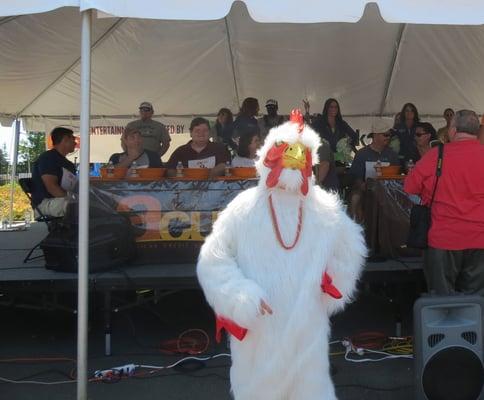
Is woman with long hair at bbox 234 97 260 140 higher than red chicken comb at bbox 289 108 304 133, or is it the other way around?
woman with long hair at bbox 234 97 260 140

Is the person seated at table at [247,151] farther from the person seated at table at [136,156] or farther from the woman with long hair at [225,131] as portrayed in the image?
the woman with long hair at [225,131]

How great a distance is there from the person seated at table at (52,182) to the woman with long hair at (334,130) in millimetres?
3236

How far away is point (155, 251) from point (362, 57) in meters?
5.74

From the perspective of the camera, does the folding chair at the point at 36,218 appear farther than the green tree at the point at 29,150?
No

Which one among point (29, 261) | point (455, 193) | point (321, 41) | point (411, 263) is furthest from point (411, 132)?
point (29, 261)

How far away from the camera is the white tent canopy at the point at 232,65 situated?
765cm

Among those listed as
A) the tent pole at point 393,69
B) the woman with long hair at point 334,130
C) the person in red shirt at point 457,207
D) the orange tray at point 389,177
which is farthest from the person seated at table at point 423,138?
the person in red shirt at point 457,207

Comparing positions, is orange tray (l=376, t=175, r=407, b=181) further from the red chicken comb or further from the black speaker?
the red chicken comb

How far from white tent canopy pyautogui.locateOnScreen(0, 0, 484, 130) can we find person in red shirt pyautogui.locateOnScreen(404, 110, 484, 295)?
125 inches

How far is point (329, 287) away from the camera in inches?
95.1

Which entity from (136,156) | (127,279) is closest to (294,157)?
(127,279)

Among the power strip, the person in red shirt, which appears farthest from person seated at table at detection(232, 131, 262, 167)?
the power strip

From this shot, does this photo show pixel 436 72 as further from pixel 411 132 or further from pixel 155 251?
pixel 155 251

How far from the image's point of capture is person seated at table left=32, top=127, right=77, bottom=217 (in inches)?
215
